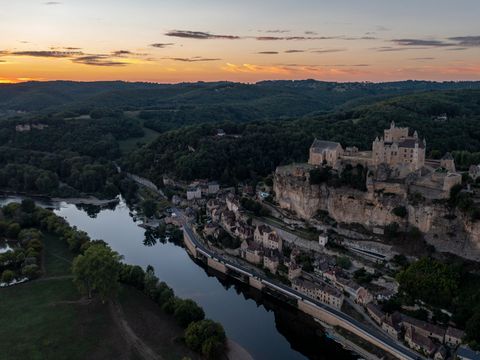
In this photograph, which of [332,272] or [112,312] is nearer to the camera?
[112,312]

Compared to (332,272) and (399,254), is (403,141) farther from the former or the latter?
(332,272)

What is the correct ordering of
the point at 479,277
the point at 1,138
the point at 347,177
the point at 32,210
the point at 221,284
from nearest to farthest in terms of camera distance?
the point at 479,277, the point at 221,284, the point at 347,177, the point at 32,210, the point at 1,138

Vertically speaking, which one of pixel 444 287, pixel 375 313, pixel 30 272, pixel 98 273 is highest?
pixel 444 287

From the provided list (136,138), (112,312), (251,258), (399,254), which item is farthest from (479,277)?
(136,138)

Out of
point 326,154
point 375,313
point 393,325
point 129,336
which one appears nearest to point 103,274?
point 129,336

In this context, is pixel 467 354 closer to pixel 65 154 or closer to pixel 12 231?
pixel 12 231

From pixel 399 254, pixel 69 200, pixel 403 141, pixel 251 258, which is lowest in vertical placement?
pixel 69 200

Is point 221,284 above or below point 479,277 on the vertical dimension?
below
